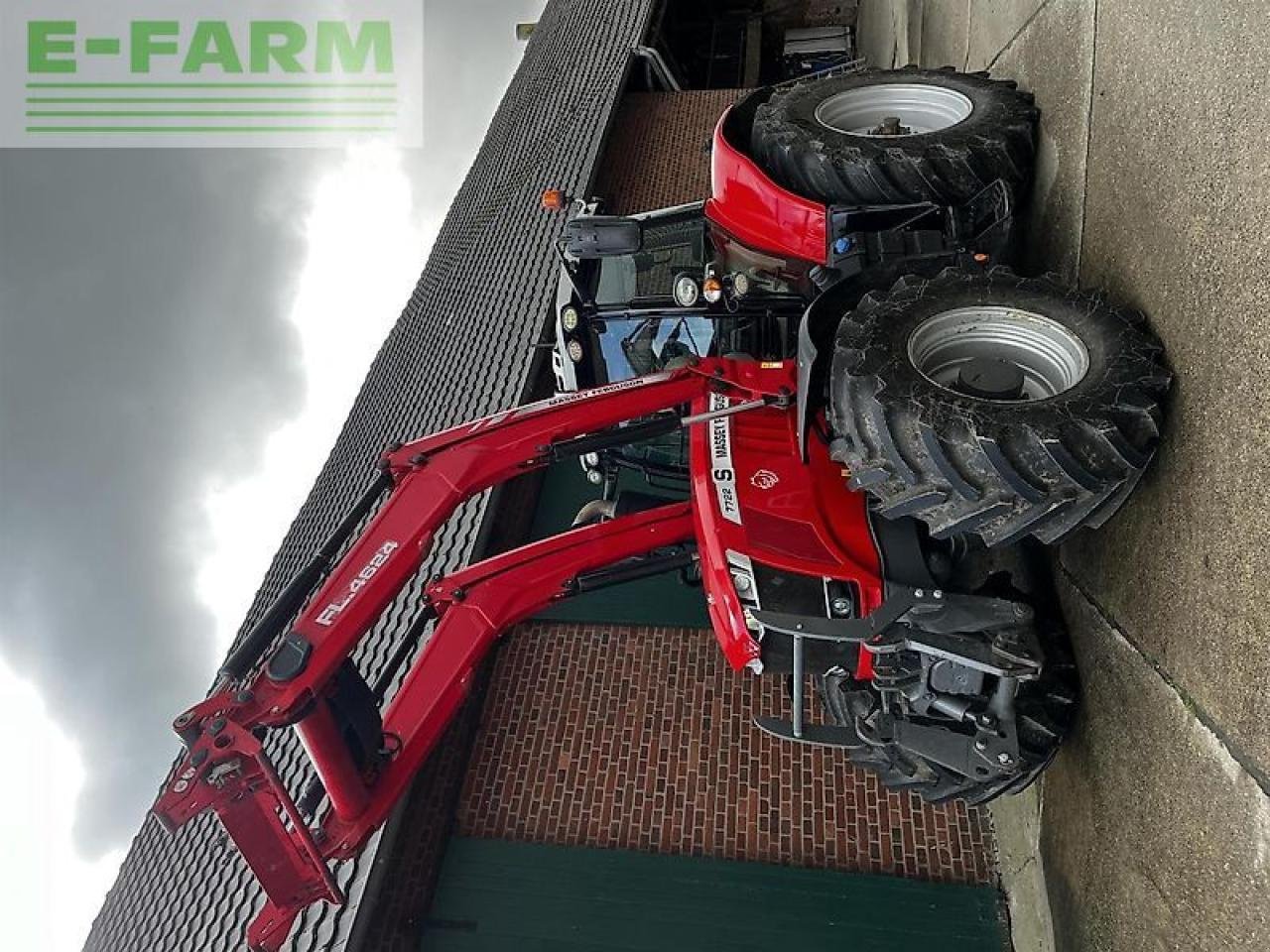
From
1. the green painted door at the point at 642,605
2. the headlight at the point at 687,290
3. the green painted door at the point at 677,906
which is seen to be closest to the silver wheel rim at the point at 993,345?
the headlight at the point at 687,290

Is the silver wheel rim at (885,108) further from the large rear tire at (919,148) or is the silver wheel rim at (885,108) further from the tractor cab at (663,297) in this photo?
the tractor cab at (663,297)

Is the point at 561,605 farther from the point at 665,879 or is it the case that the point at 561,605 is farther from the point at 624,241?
the point at 624,241

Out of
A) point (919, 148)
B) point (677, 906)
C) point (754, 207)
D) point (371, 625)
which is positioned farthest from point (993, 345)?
point (677, 906)

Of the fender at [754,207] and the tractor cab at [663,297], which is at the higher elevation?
the fender at [754,207]

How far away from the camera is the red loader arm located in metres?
3.30

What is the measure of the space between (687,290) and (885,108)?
159 centimetres

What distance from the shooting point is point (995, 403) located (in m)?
2.87

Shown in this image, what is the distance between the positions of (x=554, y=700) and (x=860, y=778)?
6.90 feet

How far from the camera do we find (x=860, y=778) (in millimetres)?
5332

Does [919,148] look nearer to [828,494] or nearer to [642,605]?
[828,494]

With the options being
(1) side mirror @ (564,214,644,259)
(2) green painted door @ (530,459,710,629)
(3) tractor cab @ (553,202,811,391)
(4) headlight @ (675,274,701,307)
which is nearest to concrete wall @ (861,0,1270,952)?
(3) tractor cab @ (553,202,811,391)

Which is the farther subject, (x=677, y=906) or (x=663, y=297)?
(x=663, y=297)

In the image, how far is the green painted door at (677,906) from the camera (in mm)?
4680

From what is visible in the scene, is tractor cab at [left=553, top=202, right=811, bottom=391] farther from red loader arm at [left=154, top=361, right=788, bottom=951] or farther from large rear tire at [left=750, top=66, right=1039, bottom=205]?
red loader arm at [left=154, top=361, right=788, bottom=951]
